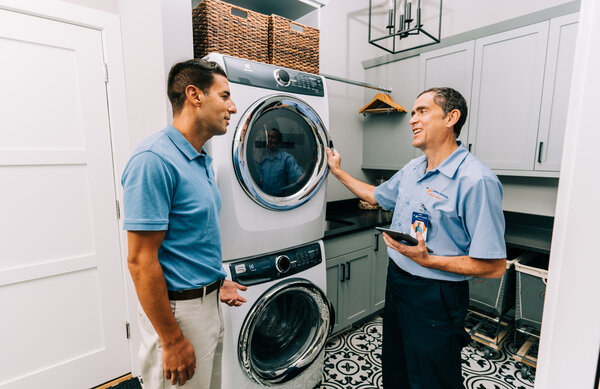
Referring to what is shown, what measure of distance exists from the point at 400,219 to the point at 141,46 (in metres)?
1.63

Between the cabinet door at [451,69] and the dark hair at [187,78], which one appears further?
the cabinet door at [451,69]

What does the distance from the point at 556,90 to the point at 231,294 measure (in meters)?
2.44

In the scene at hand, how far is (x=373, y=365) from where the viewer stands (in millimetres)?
2098

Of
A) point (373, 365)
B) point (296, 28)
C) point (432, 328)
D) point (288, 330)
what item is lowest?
point (373, 365)

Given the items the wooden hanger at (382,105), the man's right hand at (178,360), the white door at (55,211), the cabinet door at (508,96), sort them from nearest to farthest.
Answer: the man's right hand at (178,360) < the white door at (55,211) < the cabinet door at (508,96) < the wooden hanger at (382,105)

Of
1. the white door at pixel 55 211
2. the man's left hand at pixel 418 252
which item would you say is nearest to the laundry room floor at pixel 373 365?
the man's left hand at pixel 418 252

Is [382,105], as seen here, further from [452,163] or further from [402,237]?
[402,237]

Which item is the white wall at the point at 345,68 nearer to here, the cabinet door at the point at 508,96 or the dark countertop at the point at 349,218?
the dark countertop at the point at 349,218

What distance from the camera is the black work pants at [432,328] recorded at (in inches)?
51.4

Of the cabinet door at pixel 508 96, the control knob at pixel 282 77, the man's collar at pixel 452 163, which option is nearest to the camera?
the man's collar at pixel 452 163

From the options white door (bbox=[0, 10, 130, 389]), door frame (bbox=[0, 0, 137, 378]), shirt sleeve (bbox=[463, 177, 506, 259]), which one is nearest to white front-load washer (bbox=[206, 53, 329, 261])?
shirt sleeve (bbox=[463, 177, 506, 259])

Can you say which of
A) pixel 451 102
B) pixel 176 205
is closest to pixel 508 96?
pixel 451 102

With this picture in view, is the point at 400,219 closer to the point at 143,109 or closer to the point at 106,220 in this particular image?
the point at 143,109

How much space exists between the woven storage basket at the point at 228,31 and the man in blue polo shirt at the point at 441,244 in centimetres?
91
